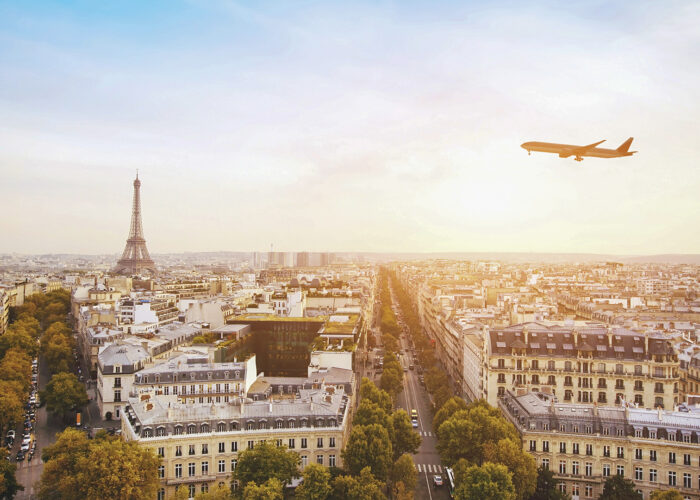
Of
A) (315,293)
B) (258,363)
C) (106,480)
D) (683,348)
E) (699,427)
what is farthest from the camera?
(315,293)

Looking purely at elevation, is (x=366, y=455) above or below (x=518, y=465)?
below

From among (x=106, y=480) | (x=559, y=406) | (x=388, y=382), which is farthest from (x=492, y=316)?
(x=106, y=480)

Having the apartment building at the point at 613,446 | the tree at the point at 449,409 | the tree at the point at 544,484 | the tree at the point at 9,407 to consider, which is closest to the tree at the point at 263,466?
the tree at the point at 449,409

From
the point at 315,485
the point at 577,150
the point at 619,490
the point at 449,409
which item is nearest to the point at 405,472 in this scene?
the point at 315,485

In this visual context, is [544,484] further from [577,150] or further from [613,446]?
[577,150]

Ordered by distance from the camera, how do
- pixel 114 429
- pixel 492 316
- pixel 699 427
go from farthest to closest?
Result: 1. pixel 492 316
2. pixel 114 429
3. pixel 699 427

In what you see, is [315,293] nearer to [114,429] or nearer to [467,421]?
[114,429]

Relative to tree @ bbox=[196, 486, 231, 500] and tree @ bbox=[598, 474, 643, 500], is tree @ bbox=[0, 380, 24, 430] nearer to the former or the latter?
tree @ bbox=[196, 486, 231, 500]
